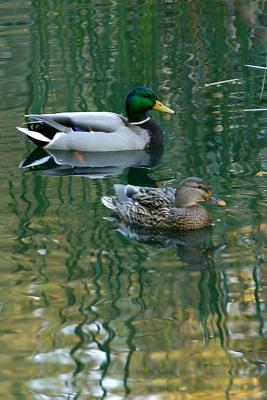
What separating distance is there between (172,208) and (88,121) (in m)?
2.38

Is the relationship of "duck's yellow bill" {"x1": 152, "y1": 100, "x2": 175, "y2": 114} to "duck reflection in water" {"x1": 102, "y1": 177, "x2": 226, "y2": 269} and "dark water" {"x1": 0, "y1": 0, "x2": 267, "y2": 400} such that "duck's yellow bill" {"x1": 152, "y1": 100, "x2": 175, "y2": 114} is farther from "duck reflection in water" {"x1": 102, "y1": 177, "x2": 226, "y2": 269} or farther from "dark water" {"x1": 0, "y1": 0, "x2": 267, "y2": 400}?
"duck reflection in water" {"x1": 102, "y1": 177, "x2": 226, "y2": 269}

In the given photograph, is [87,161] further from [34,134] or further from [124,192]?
[124,192]

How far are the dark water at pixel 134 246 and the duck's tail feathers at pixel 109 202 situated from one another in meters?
0.05


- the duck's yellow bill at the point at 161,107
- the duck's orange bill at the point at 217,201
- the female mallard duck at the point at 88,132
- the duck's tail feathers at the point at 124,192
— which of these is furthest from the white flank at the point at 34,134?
the duck's orange bill at the point at 217,201

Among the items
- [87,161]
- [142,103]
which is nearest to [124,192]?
[87,161]

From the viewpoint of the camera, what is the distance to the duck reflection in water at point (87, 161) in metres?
9.08

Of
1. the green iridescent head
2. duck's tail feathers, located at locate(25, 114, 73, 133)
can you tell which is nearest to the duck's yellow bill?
the green iridescent head

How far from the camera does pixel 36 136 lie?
9.70 m

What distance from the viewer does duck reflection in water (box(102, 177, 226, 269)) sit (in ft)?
24.3

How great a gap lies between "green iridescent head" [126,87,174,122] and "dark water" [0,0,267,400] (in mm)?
218

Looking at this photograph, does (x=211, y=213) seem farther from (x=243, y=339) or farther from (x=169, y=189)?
(x=243, y=339)

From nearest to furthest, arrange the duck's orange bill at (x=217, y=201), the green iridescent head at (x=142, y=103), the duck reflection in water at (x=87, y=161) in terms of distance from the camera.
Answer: the duck's orange bill at (x=217, y=201) → the duck reflection in water at (x=87, y=161) → the green iridescent head at (x=142, y=103)

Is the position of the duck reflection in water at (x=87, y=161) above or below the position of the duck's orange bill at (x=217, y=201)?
below

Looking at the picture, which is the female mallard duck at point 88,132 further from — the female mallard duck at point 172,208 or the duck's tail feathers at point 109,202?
A: the female mallard duck at point 172,208
